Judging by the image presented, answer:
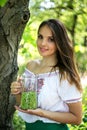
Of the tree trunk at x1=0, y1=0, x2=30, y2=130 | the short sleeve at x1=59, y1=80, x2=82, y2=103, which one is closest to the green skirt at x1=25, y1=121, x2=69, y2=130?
the short sleeve at x1=59, y1=80, x2=82, y2=103

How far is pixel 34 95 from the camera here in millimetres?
3133

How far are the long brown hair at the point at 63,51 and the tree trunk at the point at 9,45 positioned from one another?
0.49 meters

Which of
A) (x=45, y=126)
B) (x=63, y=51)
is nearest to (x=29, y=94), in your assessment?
(x=45, y=126)

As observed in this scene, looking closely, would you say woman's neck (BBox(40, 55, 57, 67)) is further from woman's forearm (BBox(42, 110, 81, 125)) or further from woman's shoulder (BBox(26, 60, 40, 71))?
woman's forearm (BBox(42, 110, 81, 125))

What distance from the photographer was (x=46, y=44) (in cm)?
332

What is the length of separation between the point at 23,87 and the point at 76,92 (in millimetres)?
396

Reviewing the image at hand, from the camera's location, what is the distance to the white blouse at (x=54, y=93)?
10.6ft

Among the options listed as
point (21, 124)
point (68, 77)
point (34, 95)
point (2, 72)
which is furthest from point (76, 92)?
point (21, 124)

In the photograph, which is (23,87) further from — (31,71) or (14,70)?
(14,70)

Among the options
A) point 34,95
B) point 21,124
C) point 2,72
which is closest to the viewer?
point 34,95

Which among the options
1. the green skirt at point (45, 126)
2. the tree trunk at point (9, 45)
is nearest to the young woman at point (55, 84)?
the green skirt at point (45, 126)

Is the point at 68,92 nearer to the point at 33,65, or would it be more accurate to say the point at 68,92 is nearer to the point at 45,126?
the point at 45,126

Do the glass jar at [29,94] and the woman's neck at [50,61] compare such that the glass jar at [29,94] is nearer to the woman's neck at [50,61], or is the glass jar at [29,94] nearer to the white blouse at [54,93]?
the white blouse at [54,93]

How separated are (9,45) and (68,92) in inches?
36.9
